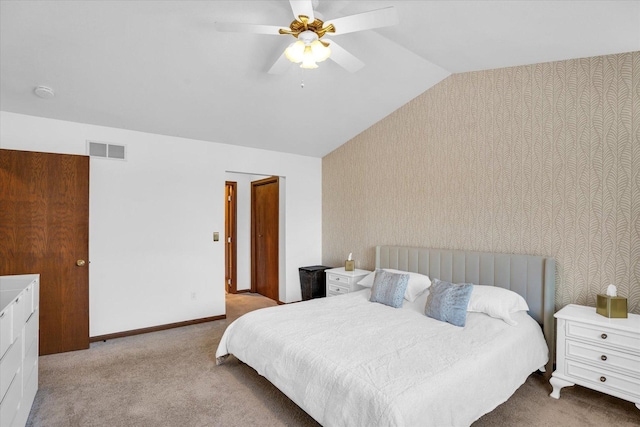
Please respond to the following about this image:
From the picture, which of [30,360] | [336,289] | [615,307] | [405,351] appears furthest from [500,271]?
[30,360]

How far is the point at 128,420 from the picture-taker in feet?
7.32

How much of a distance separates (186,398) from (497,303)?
259 cm

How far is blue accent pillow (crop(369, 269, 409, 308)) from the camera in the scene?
3.25 meters

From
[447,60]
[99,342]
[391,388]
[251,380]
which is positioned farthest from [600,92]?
[99,342]

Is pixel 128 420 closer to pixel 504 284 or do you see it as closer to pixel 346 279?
pixel 346 279

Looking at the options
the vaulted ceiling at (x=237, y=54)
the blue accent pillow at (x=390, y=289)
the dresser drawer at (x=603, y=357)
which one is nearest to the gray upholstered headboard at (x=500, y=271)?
the dresser drawer at (x=603, y=357)

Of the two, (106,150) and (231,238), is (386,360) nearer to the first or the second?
(106,150)

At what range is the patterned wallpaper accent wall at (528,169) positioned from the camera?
104 inches

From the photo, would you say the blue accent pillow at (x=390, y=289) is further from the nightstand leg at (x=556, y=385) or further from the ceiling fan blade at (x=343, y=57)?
the ceiling fan blade at (x=343, y=57)

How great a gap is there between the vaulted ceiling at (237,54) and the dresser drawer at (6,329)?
196cm

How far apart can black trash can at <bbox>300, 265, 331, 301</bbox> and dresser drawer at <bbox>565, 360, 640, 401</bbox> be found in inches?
120

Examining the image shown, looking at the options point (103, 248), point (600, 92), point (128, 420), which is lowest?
point (128, 420)

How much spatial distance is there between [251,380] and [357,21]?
2.78 metres

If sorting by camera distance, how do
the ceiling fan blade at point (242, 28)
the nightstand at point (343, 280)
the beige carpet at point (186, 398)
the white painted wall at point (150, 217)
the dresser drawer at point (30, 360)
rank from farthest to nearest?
1. the nightstand at point (343, 280)
2. the white painted wall at point (150, 217)
3. the beige carpet at point (186, 398)
4. the dresser drawer at point (30, 360)
5. the ceiling fan blade at point (242, 28)
